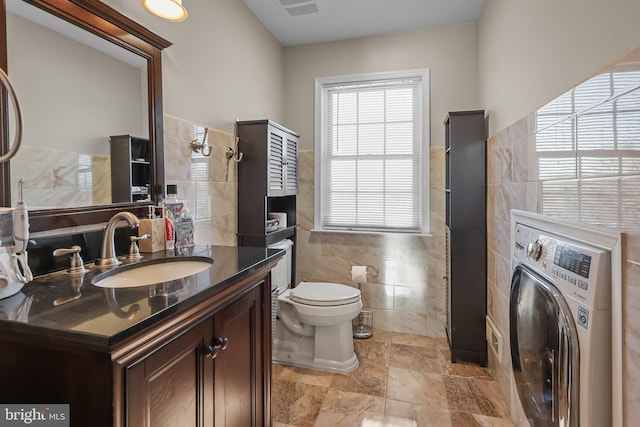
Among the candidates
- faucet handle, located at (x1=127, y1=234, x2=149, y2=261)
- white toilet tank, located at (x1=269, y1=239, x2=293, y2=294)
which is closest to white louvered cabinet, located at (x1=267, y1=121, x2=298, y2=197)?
white toilet tank, located at (x1=269, y1=239, x2=293, y2=294)

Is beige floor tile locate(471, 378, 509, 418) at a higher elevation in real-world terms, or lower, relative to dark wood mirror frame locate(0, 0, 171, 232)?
lower

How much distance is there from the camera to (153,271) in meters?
1.35

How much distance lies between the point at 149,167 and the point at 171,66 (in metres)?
0.56

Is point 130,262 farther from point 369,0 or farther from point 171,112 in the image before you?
point 369,0

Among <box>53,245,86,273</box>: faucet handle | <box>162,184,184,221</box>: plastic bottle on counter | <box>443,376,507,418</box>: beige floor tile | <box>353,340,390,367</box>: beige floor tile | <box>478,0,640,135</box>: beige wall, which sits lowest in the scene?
<box>443,376,507,418</box>: beige floor tile

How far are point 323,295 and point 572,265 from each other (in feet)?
5.18

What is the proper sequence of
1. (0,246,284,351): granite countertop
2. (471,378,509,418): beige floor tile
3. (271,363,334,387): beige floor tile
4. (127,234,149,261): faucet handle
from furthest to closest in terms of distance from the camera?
(271,363,334,387): beige floor tile < (471,378,509,418): beige floor tile < (127,234,149,261): faucet handle < (0,246,284,351): granite countertop

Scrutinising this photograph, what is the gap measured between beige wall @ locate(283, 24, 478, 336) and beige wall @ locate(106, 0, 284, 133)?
33 cm

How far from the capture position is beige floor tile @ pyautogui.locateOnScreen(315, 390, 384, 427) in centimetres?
180

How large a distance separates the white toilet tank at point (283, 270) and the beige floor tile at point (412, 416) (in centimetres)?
108

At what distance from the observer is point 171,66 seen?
5.73ft

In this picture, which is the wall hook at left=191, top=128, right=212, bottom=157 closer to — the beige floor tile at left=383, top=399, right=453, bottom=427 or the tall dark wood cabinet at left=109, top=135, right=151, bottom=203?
the tall dark wood cabinet at left=109, top=135, right=151, bottom=203

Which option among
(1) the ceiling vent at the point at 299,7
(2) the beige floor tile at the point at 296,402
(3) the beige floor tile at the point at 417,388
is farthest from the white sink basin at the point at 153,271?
(1) the ceiling vent at the point at 299,7

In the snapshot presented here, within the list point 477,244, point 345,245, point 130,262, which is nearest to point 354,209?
point 345,245
